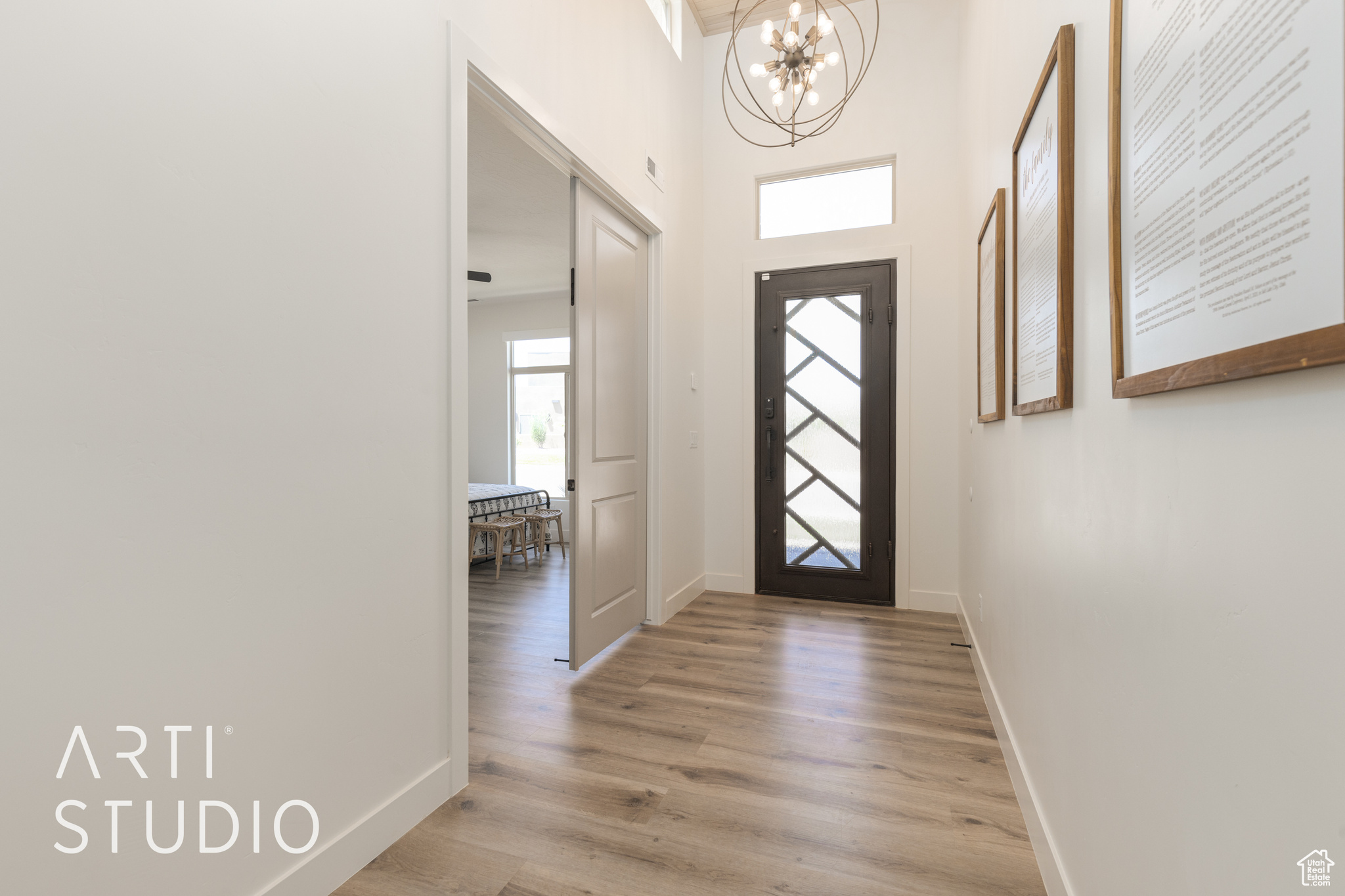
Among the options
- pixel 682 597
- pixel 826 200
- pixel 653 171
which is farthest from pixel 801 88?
pixel 682 597

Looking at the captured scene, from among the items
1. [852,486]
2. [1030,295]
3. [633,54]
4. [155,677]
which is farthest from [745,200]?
[155,677]

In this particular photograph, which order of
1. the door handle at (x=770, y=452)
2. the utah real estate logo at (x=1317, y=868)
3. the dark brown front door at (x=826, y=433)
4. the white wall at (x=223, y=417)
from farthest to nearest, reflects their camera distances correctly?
the door handle at (x=770, y=452) → the dark brown front door at (x=826, y=433) → the white wall at (x=223, y=417) → the utah real estate logo at (x=1317, y=868)

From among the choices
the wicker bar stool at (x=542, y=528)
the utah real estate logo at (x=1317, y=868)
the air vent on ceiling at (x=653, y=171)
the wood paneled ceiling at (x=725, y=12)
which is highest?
the wood paneled ceiling at (x=725, y=12)

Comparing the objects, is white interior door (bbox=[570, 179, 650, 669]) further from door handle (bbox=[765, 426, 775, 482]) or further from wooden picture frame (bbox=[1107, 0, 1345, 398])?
wooden picture frame (bbox=[1107, 0, 1345, 398])

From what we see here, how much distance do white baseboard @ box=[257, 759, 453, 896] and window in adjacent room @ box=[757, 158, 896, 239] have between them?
381 centimetres

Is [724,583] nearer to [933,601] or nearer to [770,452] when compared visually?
[770,452]

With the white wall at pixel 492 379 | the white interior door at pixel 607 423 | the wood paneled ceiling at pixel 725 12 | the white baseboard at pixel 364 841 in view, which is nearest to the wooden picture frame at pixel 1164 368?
the white baseboard at pixel 364 841

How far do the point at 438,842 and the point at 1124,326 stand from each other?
197cm

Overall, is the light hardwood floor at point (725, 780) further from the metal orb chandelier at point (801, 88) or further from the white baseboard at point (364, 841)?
the metal orb chandelier at point (801, 88)

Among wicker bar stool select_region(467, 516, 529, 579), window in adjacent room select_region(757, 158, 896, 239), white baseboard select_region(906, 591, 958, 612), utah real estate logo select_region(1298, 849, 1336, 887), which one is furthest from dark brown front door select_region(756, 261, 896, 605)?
utah real estate logo select_region(1298, 849, 1336, 887)

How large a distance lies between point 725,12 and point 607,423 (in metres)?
3.09

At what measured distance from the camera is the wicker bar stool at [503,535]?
17.4ft

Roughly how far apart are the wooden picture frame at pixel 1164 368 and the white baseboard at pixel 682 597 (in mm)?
3052

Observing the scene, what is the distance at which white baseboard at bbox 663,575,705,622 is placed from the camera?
3826 millimetres
